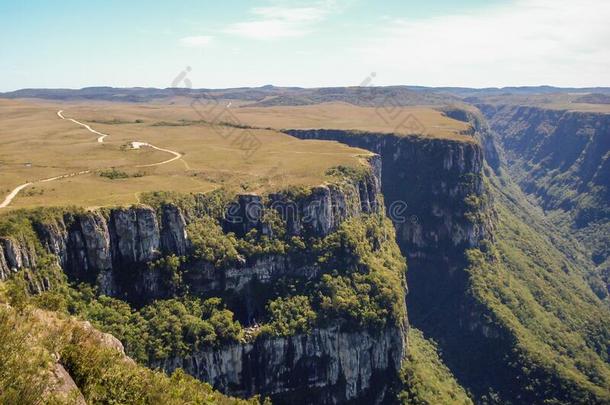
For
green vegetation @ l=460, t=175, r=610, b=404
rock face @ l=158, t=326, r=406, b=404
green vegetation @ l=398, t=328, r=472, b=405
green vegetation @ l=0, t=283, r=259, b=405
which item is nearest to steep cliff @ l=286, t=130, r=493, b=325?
green vegetation @ l=460, t=175, r=610, b=404

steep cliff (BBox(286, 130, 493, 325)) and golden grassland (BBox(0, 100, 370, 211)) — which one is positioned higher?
golden grassland (BBox(0, 100, 370, 211))

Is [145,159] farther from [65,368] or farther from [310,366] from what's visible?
[65,368]

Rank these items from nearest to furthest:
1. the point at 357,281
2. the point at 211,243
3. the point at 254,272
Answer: the point at 211,243 → the point at 254,272 → the point at 357,281

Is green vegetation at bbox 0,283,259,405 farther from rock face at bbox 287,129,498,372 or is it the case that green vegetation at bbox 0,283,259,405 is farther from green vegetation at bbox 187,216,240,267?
rock face at bbox 287,129,498,372

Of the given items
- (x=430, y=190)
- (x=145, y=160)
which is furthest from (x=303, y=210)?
(x=430, y=190)

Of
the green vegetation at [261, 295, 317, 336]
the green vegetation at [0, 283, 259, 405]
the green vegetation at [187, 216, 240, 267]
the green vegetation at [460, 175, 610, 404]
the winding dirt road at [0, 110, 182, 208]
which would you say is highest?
the winding dirt road at [0, 110, 182, 208]
